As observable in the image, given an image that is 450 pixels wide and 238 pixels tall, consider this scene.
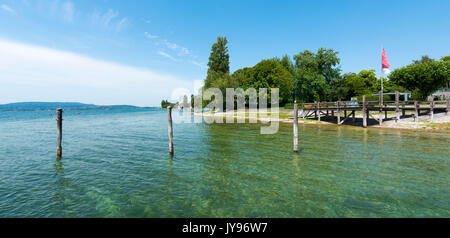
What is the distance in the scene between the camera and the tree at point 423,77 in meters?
52.5

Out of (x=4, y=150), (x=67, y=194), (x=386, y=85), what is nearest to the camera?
(x=67, y=194)

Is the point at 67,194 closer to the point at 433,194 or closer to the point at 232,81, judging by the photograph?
the point at 433,194

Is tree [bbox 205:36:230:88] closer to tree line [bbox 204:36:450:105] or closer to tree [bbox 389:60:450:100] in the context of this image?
tree line [bbox 204:36:450:105]

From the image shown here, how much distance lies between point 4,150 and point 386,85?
10342 cm

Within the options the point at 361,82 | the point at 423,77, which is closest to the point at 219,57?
the point at 361,82

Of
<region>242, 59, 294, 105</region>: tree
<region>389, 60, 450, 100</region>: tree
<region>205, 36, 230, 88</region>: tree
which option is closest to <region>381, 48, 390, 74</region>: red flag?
<region>242, 59, 294, 105</region>: tree

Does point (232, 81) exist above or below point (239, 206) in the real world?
above

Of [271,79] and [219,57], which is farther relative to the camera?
[219,57]

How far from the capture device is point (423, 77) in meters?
54.7

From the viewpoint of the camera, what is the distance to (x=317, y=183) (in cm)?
1029

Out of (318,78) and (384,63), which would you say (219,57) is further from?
(384,63)
